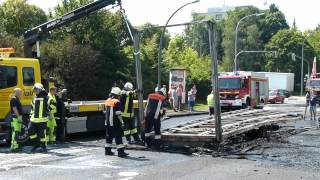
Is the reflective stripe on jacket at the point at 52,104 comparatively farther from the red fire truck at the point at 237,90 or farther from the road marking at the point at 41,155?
the red fire truck at the point at 237,90

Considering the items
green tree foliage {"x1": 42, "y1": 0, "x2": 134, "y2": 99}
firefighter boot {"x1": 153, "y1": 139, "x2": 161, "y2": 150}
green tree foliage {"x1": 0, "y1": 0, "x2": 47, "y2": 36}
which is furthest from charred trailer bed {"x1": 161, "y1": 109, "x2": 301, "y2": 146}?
green tree foliage {"x1": 0, "y1": 0, "x2": 47, "y2": 36}

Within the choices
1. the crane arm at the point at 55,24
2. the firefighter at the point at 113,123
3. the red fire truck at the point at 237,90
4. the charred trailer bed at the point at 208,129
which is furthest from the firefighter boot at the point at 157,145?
the red fire truck at the point at 237,90

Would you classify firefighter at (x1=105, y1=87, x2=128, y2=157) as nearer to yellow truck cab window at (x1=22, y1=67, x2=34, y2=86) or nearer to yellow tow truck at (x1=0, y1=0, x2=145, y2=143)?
yellow tow truck at (x1=0, y1=0, x2=145, y2=143)

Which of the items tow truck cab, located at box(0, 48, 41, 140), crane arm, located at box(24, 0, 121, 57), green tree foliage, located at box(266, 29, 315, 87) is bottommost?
tow truck cab, located at box(0, 48, 41, 140)

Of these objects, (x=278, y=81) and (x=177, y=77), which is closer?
(x=177, y=77)

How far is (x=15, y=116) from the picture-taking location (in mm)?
13859

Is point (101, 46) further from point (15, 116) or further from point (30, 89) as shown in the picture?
point (15, 116)

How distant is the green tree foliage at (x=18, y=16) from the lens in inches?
1753

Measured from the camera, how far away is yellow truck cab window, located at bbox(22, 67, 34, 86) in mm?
15156

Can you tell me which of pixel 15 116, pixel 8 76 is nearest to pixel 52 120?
pixel 15 116

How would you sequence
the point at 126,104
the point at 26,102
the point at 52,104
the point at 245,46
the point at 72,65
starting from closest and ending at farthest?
the point at 126,104, the point at 52,104, the point at 26,102, the point at 72,65, the point at 245,46

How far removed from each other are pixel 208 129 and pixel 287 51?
83.6m

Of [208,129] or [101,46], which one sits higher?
[101,46]

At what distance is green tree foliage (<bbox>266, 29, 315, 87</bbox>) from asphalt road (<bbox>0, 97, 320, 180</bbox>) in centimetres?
8249
